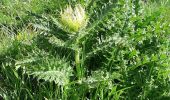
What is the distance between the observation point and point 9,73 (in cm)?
265

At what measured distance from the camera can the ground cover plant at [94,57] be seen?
2305 millimetres

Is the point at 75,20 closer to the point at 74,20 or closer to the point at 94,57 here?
the point at 74,20

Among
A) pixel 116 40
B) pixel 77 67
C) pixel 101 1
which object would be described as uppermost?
pixel 101 1

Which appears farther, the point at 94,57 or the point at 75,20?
the point at 94,57

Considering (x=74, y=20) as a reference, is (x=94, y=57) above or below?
below

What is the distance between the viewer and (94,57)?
2611 mm

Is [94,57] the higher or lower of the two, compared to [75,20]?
lower

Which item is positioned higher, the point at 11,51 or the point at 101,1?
the point at 101,1

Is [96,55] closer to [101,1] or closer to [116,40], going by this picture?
[116,40]

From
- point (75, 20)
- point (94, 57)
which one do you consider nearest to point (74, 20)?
point (75, 20)

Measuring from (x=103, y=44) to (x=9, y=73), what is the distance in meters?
0.68

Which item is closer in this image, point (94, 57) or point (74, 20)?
point (74, 20)

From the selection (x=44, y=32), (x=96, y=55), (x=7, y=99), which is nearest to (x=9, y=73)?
(x=7, y=99)

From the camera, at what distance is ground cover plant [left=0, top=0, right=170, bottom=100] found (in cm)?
230
